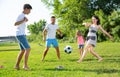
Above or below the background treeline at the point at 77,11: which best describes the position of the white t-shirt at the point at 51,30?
above

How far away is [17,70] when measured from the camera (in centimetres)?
1050

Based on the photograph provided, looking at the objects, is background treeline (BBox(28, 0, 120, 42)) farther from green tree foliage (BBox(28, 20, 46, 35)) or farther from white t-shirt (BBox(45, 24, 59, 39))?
green tree foliage (BBox(28, 20, 46, 35))

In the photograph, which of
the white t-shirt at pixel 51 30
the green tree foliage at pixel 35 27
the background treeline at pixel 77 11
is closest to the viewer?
the white t-shirt at pixel 51 30

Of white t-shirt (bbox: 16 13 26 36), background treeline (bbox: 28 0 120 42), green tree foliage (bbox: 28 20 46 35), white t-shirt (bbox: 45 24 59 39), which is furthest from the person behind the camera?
green tree foliage (bbox: 28 20 46 35)

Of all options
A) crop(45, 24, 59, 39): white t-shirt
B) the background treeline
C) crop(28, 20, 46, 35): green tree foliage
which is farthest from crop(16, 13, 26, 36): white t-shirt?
crop(28, 20, 46, 35): green tree foliage

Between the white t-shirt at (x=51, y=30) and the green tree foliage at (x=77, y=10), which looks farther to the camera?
the green tree foliage at (x=77, y=10)

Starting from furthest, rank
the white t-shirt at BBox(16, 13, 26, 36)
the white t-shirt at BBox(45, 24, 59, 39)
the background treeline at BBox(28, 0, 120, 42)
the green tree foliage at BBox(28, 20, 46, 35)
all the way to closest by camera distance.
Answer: the green tree foliage at BBox(28, 20, 46, 35) < the background treeline at BBox(28, 0, 120, 42) < the white t-shirt at BBox(45, 24, 59, 39) < the white t-shirt at BBox(16, 13, 26, 36)

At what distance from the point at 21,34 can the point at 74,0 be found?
4505 cm

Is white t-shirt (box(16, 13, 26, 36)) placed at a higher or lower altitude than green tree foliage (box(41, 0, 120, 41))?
higher

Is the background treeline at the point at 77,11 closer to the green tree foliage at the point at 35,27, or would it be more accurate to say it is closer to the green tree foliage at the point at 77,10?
the green tree foliage at the point at 77,10

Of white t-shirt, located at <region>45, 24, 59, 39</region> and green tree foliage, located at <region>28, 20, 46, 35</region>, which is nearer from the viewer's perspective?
white t-shirt, located at <region>45, 24, 59, 39</region>

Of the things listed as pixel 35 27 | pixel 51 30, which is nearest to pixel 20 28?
pixel 51 30

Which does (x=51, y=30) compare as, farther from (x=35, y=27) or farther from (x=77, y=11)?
(x=35, y=27)

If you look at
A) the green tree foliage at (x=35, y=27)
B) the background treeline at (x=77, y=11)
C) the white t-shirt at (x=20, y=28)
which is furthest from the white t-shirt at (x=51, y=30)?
the green tree foliage at (x=35, y=27)
